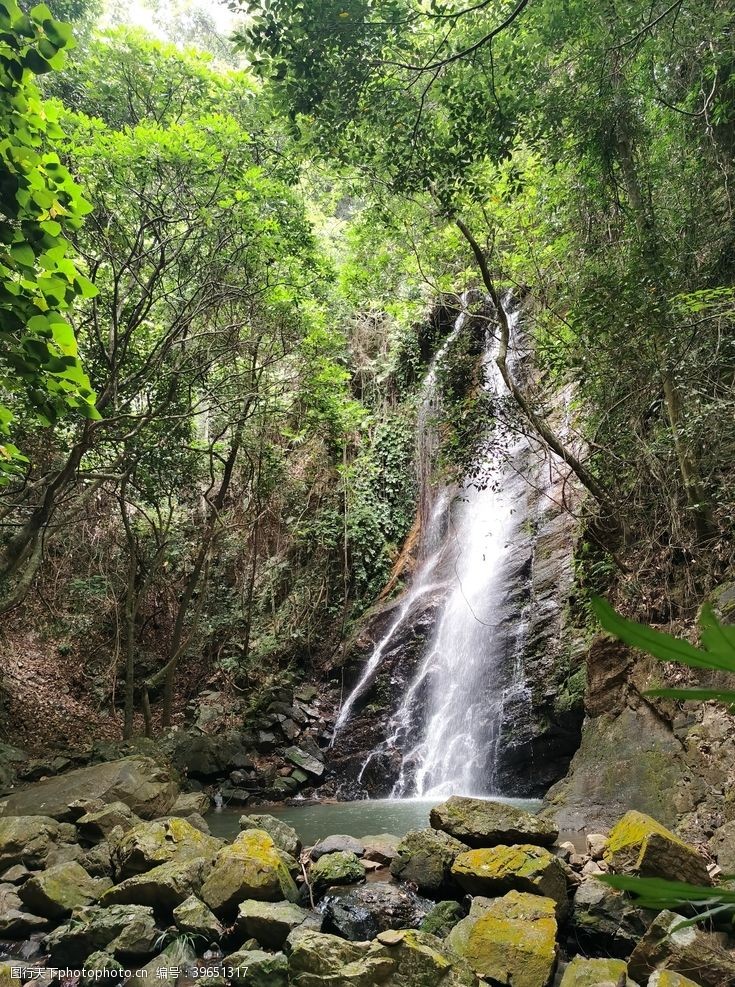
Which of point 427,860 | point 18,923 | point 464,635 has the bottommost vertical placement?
point 18,923

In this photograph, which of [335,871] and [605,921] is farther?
[335,871]

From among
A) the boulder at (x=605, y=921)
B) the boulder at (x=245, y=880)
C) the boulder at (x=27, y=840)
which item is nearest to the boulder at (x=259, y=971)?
the boulder at (x=245, y=880)

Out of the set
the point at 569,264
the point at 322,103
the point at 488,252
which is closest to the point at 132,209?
the point at 322,103

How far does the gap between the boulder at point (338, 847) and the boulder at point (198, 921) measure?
43.1 inches

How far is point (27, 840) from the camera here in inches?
207

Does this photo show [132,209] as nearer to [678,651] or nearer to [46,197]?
[46,197]

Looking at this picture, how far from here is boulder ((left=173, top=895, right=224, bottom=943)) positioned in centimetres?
392

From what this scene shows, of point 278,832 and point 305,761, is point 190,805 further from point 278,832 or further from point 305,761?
point 305,761

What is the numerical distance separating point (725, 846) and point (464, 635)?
576 centimetres

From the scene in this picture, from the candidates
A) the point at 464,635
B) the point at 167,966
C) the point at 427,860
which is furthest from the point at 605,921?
the point at 464,635

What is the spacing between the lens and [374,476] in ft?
44.1

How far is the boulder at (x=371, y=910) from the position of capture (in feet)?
13.0

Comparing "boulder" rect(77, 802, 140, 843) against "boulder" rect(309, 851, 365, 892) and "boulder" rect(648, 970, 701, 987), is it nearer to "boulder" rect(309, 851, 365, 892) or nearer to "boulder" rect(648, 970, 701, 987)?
"boulder" rect(309, 851, 365, 892)

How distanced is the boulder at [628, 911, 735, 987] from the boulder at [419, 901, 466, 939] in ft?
3.67
